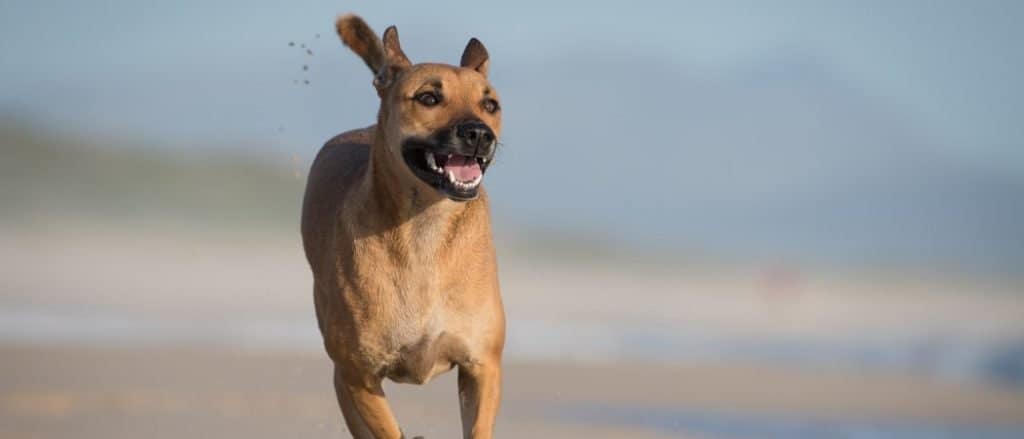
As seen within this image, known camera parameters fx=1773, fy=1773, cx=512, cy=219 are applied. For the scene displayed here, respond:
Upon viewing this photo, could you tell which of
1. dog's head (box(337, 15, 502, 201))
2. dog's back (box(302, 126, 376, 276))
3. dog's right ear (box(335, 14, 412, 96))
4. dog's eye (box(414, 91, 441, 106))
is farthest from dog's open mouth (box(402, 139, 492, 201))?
dog's back (box(302, 126, 376, 276))

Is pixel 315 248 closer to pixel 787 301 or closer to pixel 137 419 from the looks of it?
pixel 137 419

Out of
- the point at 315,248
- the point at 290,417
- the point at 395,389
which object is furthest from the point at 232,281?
the point at 315,248

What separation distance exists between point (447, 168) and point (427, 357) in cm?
83

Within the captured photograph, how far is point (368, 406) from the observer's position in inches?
295

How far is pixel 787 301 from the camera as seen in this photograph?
1134 inches

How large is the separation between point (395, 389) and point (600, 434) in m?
2.64

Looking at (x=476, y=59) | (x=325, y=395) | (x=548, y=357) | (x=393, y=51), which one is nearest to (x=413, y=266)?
(x=393, y=51)

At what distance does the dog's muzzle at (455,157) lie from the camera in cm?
693

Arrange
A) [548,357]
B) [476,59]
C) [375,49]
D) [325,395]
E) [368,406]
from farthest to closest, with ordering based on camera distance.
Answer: [548,357] → [325,395] → [476,59] → [375,49] → [368,406]

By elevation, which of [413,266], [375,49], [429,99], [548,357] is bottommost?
[413,266]

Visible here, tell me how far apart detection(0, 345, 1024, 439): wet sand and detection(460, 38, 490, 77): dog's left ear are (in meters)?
3.99

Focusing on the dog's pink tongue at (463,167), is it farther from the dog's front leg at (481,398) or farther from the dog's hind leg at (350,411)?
the dog's hind leg at (350,411)

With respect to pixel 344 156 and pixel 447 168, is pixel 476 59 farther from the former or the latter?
pixel 344 156

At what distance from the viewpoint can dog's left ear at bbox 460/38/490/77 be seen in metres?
7.89
